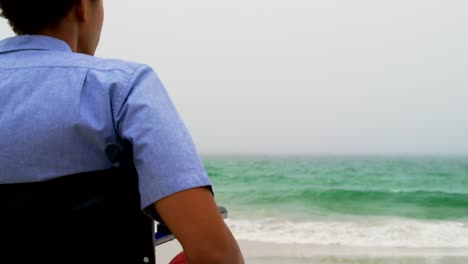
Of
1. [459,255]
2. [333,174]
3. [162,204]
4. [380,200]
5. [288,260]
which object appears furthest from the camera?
[333,174]

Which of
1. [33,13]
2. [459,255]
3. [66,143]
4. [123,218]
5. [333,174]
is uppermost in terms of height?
[33,13]

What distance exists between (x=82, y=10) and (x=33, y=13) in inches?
2.6

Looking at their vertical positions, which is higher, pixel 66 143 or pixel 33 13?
pixel 33 13

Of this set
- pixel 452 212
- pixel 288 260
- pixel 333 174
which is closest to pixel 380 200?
pixel 452 212

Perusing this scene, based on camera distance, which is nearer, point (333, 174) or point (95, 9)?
point (95, 9)

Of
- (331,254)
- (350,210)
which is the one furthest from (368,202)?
(331,254)

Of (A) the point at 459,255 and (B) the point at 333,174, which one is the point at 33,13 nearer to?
(A) the point at 459,255

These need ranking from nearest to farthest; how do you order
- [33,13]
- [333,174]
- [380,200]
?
[33,13], [380,200], [333,174]

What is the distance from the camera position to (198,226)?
1.90 feet

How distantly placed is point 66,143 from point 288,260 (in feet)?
11.0

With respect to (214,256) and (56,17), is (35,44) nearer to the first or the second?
(56,17)

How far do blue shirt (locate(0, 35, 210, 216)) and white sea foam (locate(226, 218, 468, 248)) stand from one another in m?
4.27

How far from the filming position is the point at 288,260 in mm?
3779

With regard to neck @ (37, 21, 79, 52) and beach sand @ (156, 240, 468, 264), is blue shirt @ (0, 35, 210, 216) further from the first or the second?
beach sand @ (156, 240, 468, 264)
